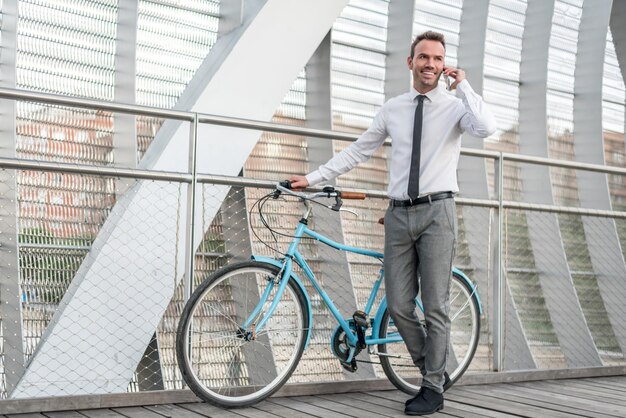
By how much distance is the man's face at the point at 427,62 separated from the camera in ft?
10.3

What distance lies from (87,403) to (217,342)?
20.3 inches

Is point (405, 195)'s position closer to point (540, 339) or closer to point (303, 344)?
point (303, 344)

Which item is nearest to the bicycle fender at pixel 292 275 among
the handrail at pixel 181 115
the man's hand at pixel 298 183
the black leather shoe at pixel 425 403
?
the man's hand at pixel 298 183

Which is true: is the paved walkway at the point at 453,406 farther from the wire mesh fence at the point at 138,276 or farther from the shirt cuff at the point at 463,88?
the shirt cuff at the point at 463,88

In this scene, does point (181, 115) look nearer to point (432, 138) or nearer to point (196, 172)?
point (196, 172)

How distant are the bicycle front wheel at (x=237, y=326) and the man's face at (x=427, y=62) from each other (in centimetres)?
89

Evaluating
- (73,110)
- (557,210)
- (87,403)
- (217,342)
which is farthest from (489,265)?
Answer: (73,110)

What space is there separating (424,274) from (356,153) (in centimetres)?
57

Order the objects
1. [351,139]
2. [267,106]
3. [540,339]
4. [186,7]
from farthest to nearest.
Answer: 1. [540,339]
2. [186,7]
3. [267,106]
4. [351,139]

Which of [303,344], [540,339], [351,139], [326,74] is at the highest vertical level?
[326,74]

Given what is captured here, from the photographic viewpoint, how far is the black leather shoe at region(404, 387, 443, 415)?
10.5ft

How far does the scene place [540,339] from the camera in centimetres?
687

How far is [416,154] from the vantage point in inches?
126

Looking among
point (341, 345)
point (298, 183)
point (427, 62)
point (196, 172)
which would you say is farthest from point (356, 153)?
point (341, 345)
